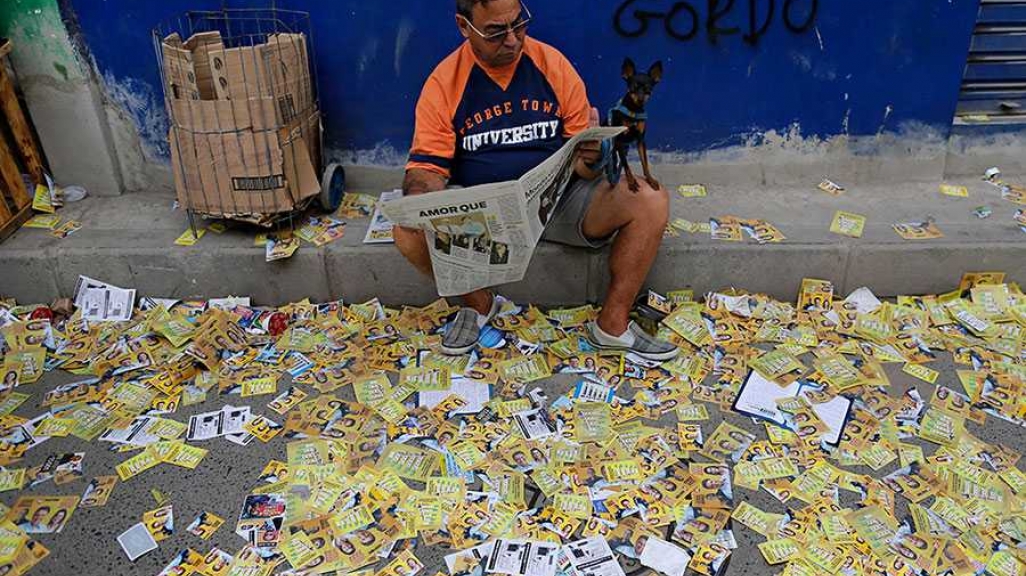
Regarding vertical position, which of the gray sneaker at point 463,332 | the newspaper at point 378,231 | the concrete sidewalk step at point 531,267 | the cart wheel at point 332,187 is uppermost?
the cart wheel at point 332,187

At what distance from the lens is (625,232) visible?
3.04 m

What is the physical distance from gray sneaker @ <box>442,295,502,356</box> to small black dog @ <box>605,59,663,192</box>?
810mm

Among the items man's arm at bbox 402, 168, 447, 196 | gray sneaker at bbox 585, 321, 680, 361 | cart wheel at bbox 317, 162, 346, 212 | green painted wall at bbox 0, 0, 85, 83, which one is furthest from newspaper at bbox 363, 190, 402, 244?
green painted wall at bbox 0, 0, 85, 83

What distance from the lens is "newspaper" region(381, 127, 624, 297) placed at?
249cm

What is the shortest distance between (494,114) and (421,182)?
39 centimetres

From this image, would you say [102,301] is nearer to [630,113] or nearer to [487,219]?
[487,219]

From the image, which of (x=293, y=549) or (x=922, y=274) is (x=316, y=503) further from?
(x=922, y=274)

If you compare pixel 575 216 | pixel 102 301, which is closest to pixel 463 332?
pixel 575 216

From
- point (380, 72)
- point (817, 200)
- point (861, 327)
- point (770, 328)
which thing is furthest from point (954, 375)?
point (380, 72)

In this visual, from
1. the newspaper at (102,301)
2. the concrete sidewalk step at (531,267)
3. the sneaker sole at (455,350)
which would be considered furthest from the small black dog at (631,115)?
the newspaper at (102,301)

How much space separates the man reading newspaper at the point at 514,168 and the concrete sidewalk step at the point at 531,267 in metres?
0.34

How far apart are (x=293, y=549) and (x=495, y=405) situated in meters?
0.89

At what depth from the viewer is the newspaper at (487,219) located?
2.49 meters

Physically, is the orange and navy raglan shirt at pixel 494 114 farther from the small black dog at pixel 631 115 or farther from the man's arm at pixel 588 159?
the small black dog at pixel 631 115
